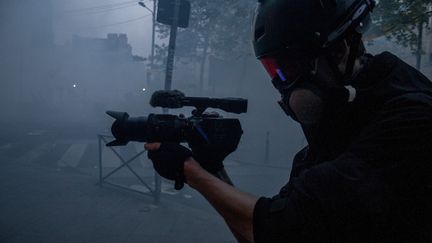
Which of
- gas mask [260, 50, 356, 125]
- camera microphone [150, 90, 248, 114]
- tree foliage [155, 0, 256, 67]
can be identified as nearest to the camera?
gas mask [260, 50, 356, 125]

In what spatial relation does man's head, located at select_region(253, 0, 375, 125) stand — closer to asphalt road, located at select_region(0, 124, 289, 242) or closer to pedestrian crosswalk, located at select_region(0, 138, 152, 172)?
asphalt road, located at select_region(0, 124, 289, 242)

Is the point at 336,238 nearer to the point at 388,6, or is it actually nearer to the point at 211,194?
the point at 211,194

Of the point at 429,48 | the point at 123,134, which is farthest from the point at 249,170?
the point at 123,134

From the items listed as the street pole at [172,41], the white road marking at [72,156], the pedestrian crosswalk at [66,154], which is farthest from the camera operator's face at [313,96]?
the white road marking at [72,156]

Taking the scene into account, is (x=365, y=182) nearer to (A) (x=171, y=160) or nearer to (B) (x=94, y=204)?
(A) (x=171, y=160)

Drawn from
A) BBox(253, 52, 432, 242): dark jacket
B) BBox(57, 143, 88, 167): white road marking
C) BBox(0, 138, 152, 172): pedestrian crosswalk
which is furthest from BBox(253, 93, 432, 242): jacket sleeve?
BBox(57, 143, 88, 167): white road marking

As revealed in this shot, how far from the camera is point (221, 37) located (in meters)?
23.1

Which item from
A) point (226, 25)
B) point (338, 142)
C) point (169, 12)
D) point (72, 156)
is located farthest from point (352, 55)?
point (226, 25)

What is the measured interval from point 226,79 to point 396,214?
28.2 metres

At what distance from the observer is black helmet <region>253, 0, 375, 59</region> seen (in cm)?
140

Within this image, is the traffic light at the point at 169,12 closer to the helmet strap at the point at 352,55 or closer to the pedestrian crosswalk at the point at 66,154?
the helmet strap at the point at 352,55

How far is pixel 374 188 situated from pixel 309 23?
672 millimetres

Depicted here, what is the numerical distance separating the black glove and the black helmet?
59 centimetres

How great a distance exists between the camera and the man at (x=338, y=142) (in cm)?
108
